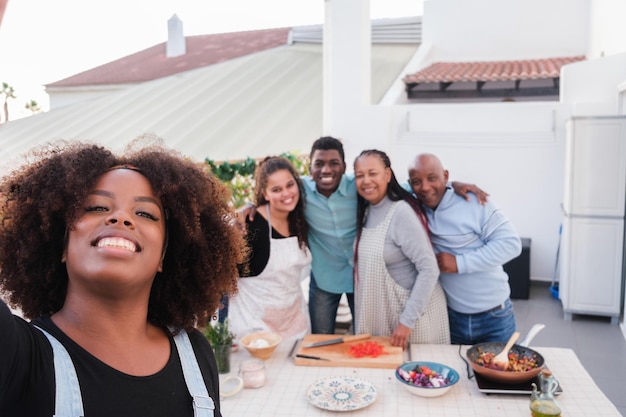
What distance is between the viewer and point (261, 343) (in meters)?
2.50

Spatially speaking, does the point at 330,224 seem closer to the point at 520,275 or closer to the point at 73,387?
the point at 73,387

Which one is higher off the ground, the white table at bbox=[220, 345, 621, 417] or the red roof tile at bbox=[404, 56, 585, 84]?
the red roof tile at bbox=[404, 56, 585, 84]

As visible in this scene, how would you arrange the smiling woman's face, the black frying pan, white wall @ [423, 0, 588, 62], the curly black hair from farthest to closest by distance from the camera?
white wall @ [423, 0, 588, 62] < the black frying pan < the curly black hair < the smiling woman's face

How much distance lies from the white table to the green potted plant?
91 millimetres

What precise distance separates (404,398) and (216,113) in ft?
22.2

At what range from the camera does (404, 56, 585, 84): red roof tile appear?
28.6 feet

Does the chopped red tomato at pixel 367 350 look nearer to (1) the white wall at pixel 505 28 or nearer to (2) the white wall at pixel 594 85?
(2) the white wall at pixel 594 85

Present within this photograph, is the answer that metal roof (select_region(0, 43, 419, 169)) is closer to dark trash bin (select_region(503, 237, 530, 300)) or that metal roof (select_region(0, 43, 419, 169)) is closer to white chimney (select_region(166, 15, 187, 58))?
dark trash bin (select_region(503, 237, 530, 300))

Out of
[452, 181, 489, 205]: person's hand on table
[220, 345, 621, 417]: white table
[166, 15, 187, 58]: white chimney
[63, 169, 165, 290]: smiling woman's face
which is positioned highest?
[166, 15, 187, 58]: white chimney

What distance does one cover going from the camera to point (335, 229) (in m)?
3.03

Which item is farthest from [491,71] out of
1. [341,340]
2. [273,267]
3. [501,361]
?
[501,361]

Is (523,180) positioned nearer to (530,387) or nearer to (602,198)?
(602,198)

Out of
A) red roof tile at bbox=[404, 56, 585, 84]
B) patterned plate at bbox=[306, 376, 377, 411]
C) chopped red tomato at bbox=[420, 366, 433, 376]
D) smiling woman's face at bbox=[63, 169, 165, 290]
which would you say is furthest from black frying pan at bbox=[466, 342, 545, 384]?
red roof tile at bbox=[404, 56, 585, 84]

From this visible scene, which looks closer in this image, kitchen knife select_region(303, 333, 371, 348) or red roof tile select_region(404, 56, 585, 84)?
kitchen knife select_region(303, 333, 371, 348)
